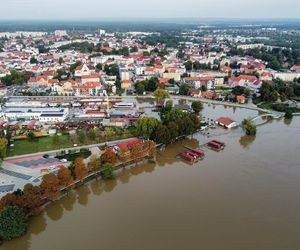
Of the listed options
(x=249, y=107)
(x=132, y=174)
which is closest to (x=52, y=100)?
(x=132, y=174)

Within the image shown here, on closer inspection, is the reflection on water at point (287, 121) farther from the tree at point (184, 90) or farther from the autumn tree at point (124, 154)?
the autumn tree at point (124, 154)

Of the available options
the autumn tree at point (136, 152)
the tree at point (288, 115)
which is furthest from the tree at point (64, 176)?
the tree at point (288, 115)

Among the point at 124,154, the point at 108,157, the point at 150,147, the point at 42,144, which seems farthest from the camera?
the point at 42,144

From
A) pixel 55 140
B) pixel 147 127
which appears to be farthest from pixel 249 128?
pixel 55 140

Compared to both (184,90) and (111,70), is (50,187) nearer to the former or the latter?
(184,90)

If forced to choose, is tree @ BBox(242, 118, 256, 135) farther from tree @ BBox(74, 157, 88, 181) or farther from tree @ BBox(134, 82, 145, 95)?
tree @ BBox(134, 82, 145, 95)
